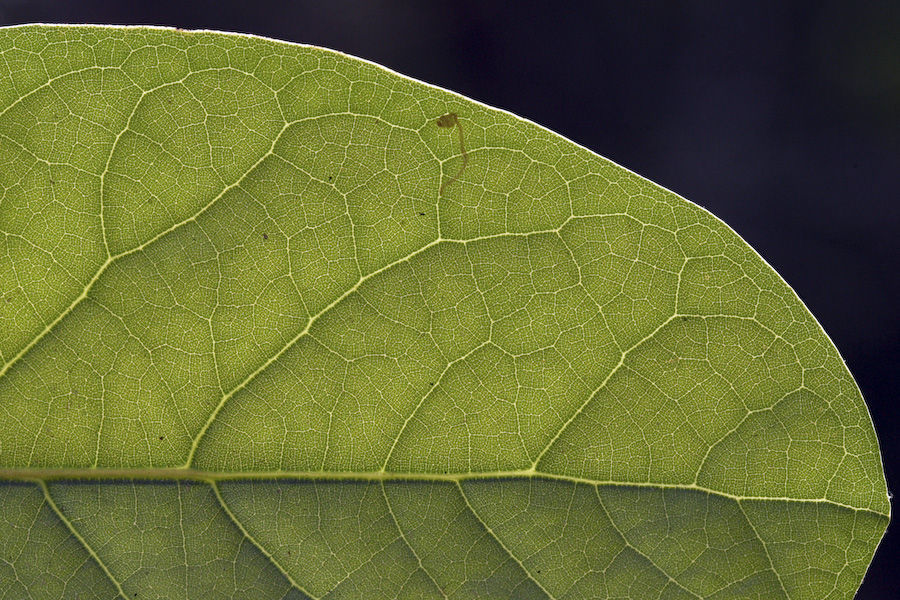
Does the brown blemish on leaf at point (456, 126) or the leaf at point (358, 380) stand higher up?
the brown blemish on leaf at point (456, 126)

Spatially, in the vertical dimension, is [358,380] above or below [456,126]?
below

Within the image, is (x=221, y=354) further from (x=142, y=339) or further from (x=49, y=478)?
(x=49, y=478)

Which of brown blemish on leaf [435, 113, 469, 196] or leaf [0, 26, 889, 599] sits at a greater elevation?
brown blemish on leaf [435, 113, 469, 196]

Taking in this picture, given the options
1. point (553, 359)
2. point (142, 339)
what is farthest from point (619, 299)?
point (142, 339)

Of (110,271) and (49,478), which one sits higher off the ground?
(110,271)

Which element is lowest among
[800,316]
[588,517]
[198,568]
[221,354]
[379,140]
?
[198,568]

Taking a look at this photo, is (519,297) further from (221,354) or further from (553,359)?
(221,354)
